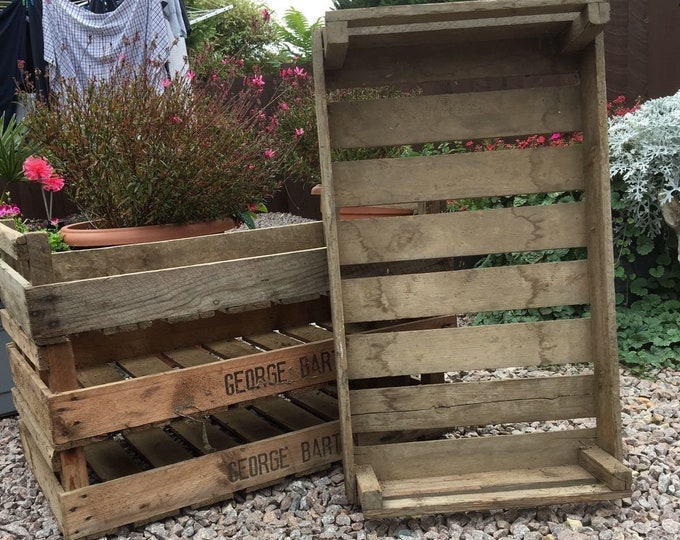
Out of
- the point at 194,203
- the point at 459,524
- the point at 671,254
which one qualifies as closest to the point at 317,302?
the point at 194,203

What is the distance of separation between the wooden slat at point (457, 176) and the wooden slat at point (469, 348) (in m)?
0.48

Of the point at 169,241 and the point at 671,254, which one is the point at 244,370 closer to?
the point at 169,241

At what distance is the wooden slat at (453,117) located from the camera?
8.02 ft

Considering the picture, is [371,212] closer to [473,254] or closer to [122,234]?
[473,254]

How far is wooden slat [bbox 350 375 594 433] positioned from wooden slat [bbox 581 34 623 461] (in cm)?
9

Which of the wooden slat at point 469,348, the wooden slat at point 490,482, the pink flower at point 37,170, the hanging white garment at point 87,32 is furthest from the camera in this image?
the hanging white garment at point 87,32

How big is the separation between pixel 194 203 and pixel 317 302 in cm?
70

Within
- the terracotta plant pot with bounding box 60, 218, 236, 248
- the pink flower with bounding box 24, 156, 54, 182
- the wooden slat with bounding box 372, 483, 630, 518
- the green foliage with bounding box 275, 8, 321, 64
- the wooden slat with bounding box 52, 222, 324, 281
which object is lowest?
the wooden slat with bounding box 372, 483, 630, 518

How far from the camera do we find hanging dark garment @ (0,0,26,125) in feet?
22.4

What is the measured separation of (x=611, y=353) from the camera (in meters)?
2.46

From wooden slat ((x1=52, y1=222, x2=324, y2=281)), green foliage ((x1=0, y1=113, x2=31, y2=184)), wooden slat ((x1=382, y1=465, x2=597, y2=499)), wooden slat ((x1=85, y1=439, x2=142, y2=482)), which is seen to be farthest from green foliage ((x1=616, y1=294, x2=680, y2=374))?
green foliage ((x1=0, y1=113, x2=31, y2=184))


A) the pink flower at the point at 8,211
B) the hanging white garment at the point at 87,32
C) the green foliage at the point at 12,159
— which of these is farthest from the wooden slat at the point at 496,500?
the hanging white garment at the point at 87,32

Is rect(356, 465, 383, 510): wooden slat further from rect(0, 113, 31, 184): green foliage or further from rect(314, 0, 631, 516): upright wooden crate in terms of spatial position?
rect(0, 113, 31, 184): green foliage

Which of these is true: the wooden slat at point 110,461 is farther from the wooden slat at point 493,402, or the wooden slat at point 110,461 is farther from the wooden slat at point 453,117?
the wooden slat at point 453,117
